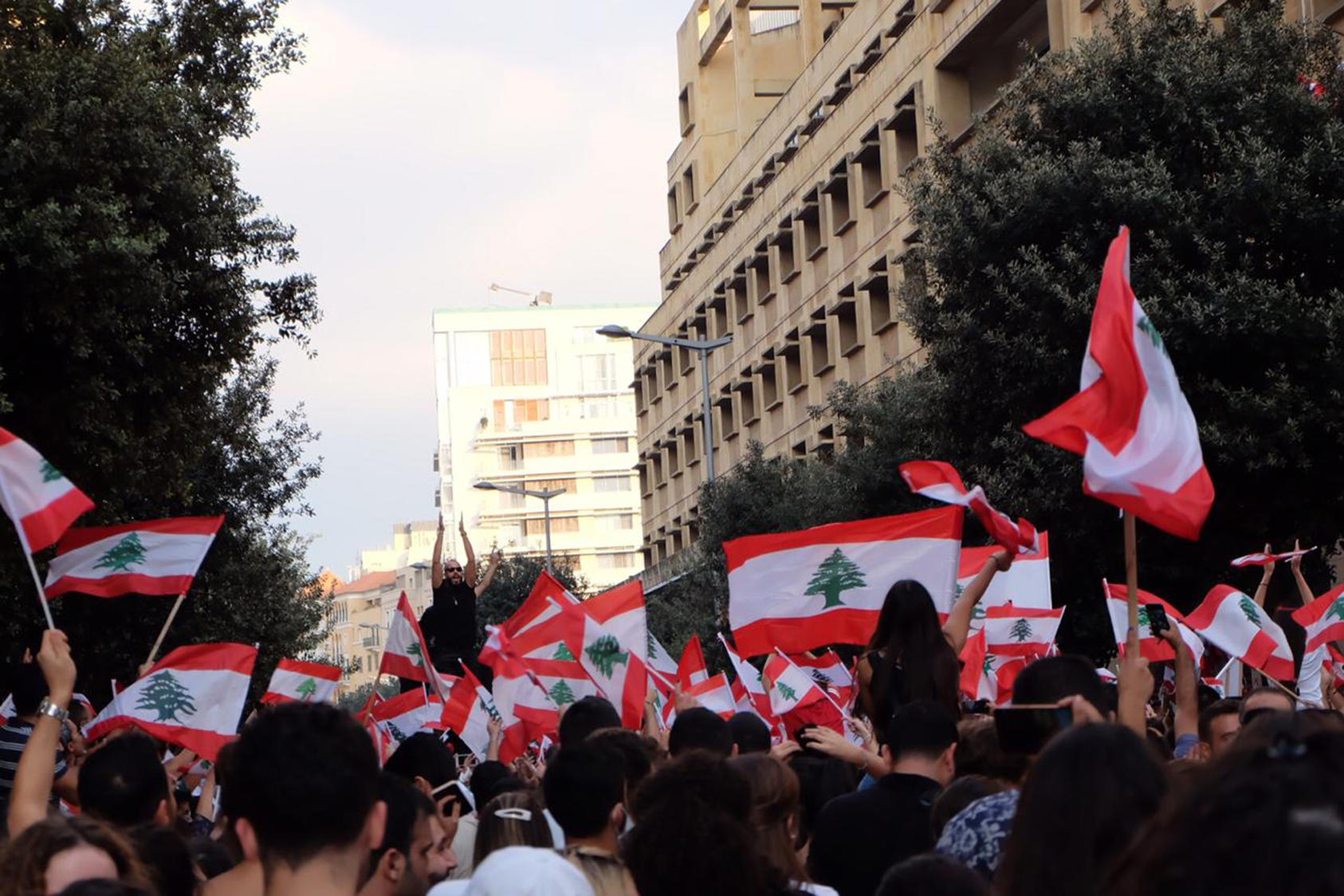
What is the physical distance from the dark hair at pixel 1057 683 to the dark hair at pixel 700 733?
1899mm

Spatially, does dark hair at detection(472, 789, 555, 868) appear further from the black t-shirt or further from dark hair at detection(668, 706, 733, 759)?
the black t-shirt

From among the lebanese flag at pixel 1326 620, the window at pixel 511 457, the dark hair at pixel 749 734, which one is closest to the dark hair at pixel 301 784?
the dark hair at pixel 749 734

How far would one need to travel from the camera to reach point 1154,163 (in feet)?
61.7

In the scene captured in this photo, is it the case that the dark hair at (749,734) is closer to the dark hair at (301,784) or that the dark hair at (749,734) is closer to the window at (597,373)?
the dark hair at (301,784)

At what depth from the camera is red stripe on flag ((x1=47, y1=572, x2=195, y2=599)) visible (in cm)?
1101

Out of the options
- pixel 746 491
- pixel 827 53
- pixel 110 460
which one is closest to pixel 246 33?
pixel 110 460

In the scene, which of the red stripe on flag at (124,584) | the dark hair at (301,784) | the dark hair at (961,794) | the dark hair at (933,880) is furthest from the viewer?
the red stripe on flag at (124,584)

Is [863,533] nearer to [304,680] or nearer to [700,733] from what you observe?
[700,733]

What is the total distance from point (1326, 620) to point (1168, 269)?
26.9 ft

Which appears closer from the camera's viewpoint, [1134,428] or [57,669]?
[57,669]

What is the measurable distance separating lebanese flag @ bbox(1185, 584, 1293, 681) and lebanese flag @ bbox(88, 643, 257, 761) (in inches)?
201

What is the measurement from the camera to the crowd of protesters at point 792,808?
6.94 feet

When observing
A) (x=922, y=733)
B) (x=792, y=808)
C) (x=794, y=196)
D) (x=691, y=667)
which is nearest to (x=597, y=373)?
(x=794, y=196)

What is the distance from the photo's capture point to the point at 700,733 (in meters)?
6.95
